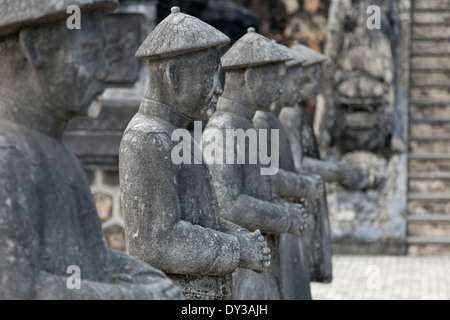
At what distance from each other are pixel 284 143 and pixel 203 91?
2.14 metres

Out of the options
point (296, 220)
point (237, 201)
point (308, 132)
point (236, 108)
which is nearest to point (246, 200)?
point (237, 201)

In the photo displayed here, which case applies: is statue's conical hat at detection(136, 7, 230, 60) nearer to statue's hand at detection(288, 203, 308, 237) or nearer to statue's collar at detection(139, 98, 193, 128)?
statue's collar at detection(139, 98, 193, 128)

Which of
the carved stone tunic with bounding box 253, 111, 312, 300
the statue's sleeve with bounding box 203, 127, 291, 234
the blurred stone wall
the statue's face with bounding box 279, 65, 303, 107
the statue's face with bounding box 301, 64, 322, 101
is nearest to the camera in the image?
the statue's sleeve with bounding box 203, 127, 291, 234

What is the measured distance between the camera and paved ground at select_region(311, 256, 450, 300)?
27.9 ft

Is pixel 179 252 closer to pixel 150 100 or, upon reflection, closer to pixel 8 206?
pixel 150 100

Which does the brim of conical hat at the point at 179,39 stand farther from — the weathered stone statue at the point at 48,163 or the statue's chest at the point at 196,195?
the weathered stone statue at the point at 48,163

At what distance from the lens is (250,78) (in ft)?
16.9

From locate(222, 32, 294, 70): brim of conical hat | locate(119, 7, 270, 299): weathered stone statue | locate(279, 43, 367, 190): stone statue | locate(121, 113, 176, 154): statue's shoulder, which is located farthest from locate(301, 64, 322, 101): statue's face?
locate(121, 113, 176, 154): statue's shoulder

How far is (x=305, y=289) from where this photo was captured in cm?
595

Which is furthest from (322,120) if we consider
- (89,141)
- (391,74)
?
(89,141)

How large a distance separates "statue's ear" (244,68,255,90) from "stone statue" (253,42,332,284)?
743 mm

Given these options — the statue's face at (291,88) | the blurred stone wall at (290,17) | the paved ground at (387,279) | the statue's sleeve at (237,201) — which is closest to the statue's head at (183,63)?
the statue's sleeve at (237,201)

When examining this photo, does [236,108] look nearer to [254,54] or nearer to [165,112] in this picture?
[254,54]

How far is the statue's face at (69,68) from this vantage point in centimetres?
275
